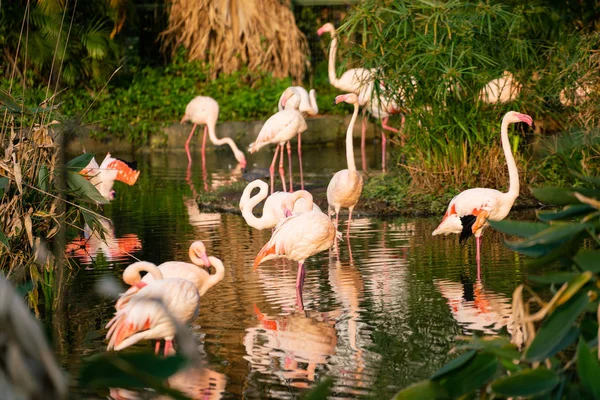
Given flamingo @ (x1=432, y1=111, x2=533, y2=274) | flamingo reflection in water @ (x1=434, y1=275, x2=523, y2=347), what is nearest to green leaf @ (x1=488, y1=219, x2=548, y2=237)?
flamingo reflection in water @ (x1=434, y1=275, x2=523, y2=347)

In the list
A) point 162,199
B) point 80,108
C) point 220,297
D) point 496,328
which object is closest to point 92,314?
point 220,297

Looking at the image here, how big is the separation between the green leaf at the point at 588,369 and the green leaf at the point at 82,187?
14.1 ft

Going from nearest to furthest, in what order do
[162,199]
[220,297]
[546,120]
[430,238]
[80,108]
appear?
1. [220,297]
2. [430,238]
3. [162,199]
4. [546,120]
5. [80,108]

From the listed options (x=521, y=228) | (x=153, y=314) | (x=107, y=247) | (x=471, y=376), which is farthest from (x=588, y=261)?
(x=107, y=247)

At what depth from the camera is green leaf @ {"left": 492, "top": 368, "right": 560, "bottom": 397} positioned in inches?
90.7

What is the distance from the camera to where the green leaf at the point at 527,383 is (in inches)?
90.7

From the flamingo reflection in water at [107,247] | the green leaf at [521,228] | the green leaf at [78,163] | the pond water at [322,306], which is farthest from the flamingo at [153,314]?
the flamingo reflection in water at [107,247]

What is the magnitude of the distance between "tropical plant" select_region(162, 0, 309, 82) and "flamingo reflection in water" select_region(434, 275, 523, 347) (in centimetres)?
1322

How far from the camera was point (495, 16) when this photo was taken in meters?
9.46

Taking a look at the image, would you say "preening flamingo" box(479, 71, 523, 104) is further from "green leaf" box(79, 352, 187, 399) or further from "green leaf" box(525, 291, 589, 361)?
"green leaf" box(79, 352, 187, 399)

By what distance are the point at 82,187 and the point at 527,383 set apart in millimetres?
4242

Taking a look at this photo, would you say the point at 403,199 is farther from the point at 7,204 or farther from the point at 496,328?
the point at 7,204

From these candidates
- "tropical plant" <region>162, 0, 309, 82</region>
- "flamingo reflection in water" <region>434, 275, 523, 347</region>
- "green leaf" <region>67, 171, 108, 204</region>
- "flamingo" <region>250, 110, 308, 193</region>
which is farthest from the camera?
"tropical plant" <region>162, 0, 309, 82</region>

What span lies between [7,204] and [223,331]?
1478 millimetres
